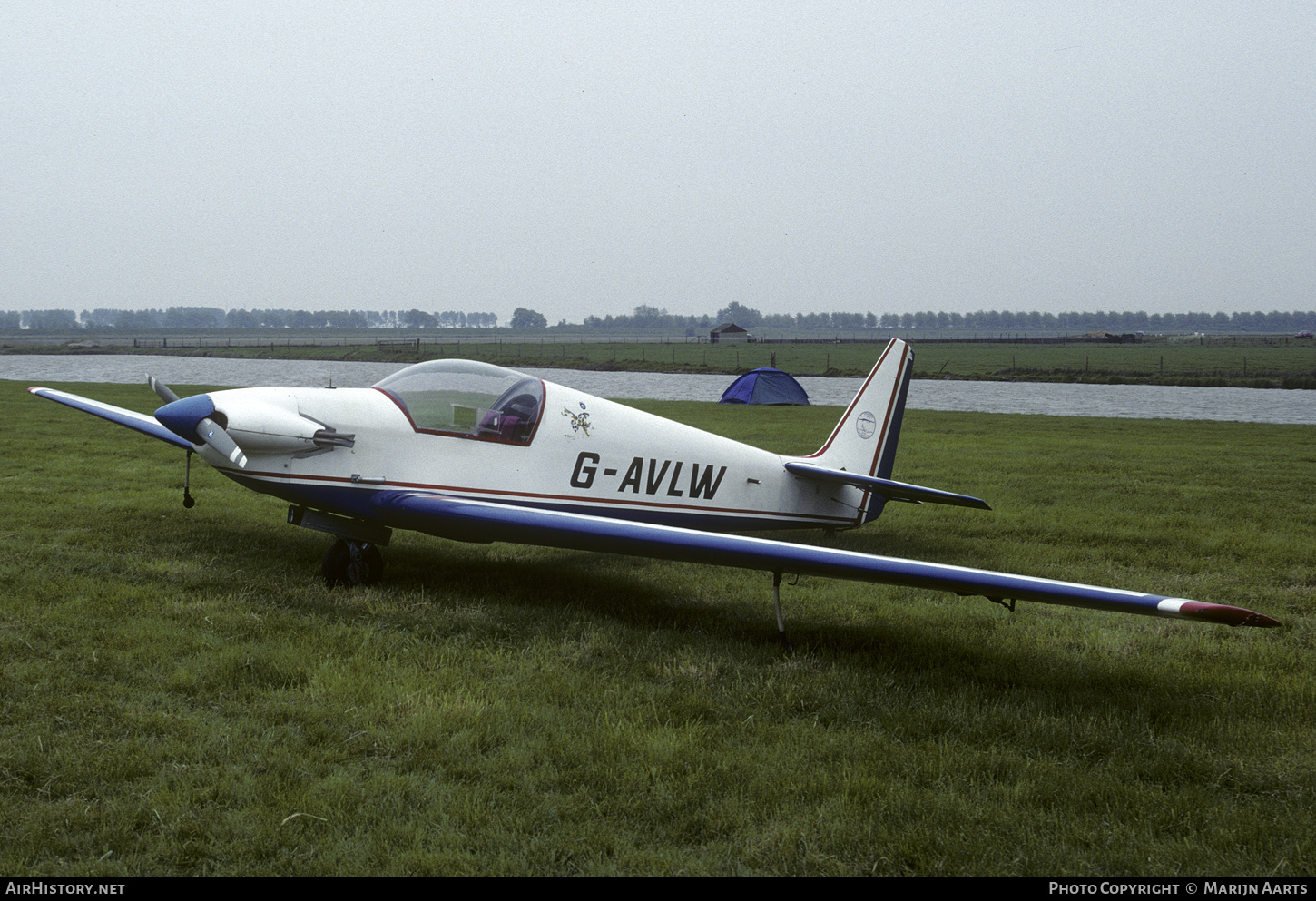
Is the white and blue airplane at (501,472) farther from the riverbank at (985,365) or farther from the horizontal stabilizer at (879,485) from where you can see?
the riverbank at (985,365)

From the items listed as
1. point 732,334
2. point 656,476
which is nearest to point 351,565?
point 656,476

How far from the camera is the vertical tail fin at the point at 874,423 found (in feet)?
31.8

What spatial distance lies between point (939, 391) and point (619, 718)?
131 ft

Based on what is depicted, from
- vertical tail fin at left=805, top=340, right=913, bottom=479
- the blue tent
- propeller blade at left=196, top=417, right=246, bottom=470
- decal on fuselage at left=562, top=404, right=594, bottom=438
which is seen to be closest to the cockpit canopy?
decal on fuselage at left=562, top=404, right=594, bottom=438

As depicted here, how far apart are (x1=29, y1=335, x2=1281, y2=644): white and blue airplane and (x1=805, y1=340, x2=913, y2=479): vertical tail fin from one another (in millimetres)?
679

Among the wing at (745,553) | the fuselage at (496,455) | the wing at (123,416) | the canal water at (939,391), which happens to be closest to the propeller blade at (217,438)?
the fuselage at (496,455)

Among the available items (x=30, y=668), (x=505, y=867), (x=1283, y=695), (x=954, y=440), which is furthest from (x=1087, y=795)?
(x=954, y=440)

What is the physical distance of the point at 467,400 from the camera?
7637 millimetres

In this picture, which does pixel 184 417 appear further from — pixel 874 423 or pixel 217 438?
pixel 874 423

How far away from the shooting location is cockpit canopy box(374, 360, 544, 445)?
7500 millimetres

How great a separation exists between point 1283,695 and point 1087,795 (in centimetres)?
229

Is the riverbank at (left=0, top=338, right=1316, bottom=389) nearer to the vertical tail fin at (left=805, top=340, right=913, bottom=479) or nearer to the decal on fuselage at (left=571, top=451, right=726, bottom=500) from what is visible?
the vertical tail fin at (left=805, top=340, right=913, bottom=479)

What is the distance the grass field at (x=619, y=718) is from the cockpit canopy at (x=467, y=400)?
1.42 meters

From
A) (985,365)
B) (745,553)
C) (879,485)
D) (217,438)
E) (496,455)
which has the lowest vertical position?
(745,553)
